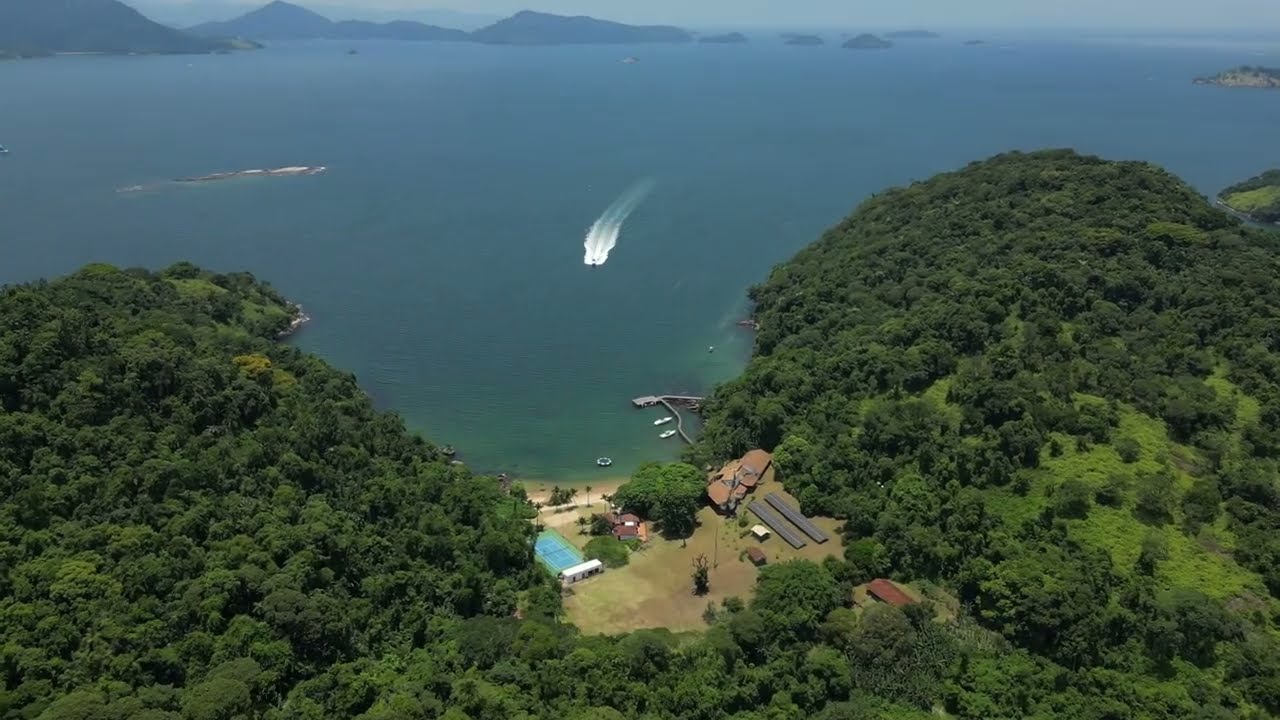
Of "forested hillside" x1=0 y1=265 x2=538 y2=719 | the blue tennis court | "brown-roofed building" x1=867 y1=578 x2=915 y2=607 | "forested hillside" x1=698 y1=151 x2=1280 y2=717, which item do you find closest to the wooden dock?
"forested hillside" x1=698 y1=151 x2=1280 y2=717

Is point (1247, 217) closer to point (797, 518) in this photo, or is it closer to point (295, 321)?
point (797, 518)

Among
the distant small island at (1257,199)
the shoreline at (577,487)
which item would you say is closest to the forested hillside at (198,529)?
the shoreline at (577,487)

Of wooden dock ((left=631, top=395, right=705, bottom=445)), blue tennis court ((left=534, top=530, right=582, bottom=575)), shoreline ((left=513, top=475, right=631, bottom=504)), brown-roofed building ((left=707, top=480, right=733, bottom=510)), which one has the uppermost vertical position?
brown-roofed building ((left=707, top=480, right=733, bottom=510))

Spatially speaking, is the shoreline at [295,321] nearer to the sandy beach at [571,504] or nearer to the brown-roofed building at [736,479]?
the sandy beach at [571,504]

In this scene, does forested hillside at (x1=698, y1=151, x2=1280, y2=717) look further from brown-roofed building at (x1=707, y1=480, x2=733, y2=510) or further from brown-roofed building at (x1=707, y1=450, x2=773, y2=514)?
A: brown-roofed building at (x1=707, y1=480, x2=733, y2=510)

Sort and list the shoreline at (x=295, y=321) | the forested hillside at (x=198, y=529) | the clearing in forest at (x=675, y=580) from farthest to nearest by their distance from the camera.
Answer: the shoreline at (x=295, y=321) → the clearing in forest at (x=675, y=580) → the forested hillside at (x=198, y=529)

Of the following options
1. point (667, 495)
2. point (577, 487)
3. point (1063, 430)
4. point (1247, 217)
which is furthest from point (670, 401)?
point (1247, 217)

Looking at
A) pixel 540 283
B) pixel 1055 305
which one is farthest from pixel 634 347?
pixel 1055 305

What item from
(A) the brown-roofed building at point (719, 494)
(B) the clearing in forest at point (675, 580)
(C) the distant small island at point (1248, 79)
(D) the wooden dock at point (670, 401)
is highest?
(C) the distant small island at point (1248, 79)
